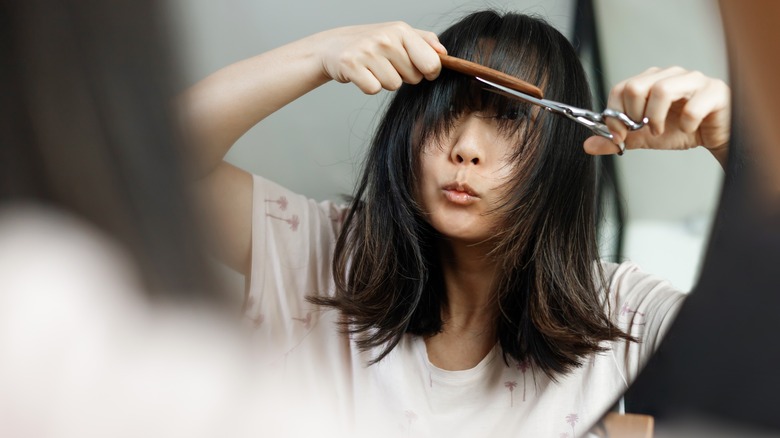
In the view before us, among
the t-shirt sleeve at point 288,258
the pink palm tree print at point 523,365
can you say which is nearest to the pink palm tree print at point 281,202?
the t-shirt sleeve at point 288,258

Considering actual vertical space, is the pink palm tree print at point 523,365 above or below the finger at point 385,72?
below

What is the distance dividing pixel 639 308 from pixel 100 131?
38 centimetres

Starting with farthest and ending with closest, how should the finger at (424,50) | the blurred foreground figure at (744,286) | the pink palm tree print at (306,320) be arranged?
the pink palm tree print at (306,320), the finger at (424,50), the blurred foreground figure at (744,286)

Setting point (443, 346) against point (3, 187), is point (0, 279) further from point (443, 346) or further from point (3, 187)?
point (443, 346)

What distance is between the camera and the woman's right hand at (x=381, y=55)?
48 cm

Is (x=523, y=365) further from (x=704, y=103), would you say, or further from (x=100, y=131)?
(x=100, y=131)

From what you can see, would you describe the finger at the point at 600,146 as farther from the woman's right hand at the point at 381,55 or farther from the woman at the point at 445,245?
the woman's right hand at the point at 381,55

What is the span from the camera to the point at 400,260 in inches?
24.1

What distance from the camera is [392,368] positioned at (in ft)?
1.96

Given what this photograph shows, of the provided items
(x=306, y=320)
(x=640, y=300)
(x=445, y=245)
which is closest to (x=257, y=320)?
(x=306, y=320)

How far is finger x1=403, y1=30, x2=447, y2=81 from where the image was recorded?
18.9 inches

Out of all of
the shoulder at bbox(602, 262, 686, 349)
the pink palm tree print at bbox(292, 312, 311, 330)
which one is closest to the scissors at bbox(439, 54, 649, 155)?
the shoulder at bbox(602, 262, 686, 349)

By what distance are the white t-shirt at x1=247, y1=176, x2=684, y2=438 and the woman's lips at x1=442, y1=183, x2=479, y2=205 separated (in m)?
0.15

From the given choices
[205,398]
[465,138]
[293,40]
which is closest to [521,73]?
[465,138]
